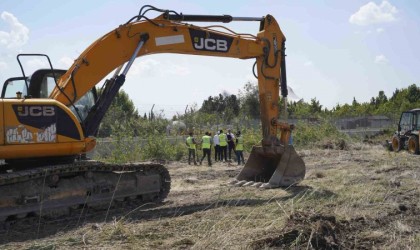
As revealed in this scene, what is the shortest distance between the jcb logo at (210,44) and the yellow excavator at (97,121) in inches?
0.8

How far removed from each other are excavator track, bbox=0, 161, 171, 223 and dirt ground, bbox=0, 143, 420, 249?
25cm

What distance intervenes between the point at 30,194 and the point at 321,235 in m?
4.65

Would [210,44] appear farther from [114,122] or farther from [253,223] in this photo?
[114,122]

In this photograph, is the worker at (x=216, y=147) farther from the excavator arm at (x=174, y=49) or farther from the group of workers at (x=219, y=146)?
the excavator arm at (x=174, y=49)

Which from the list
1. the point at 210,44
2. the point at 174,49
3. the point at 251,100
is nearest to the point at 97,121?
the point at 174,49

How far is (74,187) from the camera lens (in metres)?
8.40

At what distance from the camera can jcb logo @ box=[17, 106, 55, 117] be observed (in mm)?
7754

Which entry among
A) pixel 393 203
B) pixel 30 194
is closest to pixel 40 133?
pixel 30 194

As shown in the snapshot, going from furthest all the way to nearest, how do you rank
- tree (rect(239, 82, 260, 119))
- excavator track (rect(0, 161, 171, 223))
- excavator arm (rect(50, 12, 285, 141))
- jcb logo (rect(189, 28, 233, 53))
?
1. tree (rect(239, 82, 260, 119))
2. jcb logo (rect(189, 28, 233, 53))
3. excavator arm (rect(50, 12, 285, 141))
4. excavator track (rect(0, 161, 171, 223))

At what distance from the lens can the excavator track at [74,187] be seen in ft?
25.3

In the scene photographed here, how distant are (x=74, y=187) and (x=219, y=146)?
13206 millimetres

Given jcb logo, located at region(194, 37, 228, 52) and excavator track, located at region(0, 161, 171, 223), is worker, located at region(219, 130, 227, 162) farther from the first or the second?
excavator track, located at region(0, 161, 171, 223)

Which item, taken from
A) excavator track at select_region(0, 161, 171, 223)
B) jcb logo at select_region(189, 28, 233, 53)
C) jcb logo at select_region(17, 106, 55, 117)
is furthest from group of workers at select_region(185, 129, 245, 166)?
jcb logo at select_region(17, 106, 55, 117)

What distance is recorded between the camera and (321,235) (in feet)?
18.6
